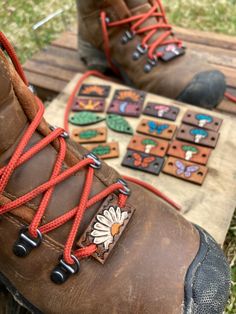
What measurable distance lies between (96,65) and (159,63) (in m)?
0.24

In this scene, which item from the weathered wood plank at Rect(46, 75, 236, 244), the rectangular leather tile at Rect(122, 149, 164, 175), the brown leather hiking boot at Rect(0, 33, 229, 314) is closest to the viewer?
the brown leather hiking boot at Rect(0, 33, 229, 314)

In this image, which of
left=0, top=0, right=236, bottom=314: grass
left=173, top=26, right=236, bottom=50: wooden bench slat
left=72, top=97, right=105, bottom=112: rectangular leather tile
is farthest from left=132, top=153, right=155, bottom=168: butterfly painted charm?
left=0, top=0, right=236, bottom=314: grass

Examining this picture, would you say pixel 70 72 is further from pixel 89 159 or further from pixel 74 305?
pixel 74 305

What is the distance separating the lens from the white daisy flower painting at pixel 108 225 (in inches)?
29.5

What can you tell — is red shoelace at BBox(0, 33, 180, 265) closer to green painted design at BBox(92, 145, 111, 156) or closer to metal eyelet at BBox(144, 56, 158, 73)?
green painted design at BBox(92, 145, 111, 156)

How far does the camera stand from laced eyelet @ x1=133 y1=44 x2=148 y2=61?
1314mm

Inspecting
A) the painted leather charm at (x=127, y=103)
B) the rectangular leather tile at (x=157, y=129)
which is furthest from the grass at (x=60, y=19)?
the rectangular leather tile at (x=157, y=129)

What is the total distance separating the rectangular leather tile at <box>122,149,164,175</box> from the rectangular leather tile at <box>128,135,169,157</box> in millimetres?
13

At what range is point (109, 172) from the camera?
2.73ft

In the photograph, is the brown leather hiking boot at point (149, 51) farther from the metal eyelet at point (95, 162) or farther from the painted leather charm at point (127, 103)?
the metal eyelet at point (95, 162)

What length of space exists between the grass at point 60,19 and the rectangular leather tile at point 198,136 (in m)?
0.84

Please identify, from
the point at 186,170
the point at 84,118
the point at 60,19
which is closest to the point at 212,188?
the point at 186,170

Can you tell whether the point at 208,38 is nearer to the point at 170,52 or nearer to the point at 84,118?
the point at 170,52

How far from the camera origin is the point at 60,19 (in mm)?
2059
